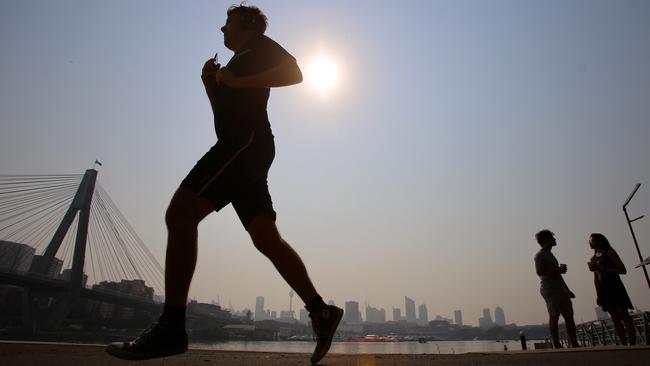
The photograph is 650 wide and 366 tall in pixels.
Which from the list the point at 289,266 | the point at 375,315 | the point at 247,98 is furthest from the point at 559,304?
the point at 375,315

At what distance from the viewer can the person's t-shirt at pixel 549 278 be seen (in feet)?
15.2

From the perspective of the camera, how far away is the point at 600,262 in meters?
4.66

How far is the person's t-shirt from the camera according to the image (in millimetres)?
4629

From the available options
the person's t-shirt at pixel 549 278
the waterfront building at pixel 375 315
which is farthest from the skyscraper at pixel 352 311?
the person's t-shirt at pixel 549 278

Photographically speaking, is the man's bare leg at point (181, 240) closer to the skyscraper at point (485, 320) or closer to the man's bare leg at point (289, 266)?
the man's bare leg at point (289, 266)

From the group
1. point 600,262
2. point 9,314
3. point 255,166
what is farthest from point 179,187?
point 9,314

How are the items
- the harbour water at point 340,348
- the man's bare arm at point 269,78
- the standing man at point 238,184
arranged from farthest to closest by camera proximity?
the harbour water at point 340,348
the man's bare arm at point 269,78
the standing man at point 238,184

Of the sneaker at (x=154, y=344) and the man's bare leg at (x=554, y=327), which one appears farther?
the man's bare leg at (x=554, y=327)

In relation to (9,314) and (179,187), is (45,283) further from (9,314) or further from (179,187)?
(179,187)

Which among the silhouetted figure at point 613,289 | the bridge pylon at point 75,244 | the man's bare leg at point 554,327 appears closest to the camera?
the silhouetted figure at point 613,289

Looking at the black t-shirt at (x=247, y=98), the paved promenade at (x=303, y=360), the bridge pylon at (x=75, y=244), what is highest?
the bridge pylon at (x=75, y=244)

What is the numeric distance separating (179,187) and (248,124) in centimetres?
49

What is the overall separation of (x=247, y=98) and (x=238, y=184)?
49cm

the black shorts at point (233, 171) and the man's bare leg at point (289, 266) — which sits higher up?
the black shorts at point (233, 171)
